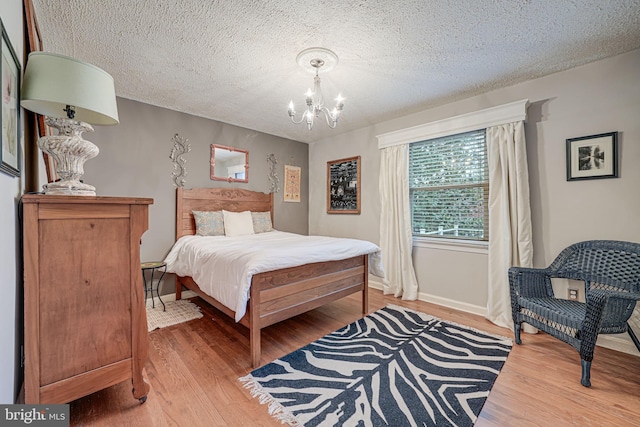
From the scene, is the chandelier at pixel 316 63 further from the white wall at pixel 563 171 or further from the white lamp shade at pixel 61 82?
the white wall at pixel 563 171

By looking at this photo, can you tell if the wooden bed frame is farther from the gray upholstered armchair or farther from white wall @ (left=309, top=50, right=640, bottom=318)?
the gray upholstered armchair

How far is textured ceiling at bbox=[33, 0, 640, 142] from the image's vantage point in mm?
1700

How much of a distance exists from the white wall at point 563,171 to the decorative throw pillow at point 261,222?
86.9 inches

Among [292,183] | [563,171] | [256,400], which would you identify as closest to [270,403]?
[256,400]

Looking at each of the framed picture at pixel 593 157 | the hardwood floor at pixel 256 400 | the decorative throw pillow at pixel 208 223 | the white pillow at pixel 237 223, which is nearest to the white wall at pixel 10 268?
the hardwood floor at pixel 256 400

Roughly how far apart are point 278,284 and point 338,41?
1.95 m

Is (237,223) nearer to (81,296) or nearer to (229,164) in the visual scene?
(229,164)

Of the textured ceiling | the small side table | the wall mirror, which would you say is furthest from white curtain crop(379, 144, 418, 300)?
the small side table

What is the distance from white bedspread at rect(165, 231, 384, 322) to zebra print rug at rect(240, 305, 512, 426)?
2.04 ft

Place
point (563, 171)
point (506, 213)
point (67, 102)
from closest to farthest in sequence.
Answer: point (67, 102)
point (563, 171)
point (506, 213)

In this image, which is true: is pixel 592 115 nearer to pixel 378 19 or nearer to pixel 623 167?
pixel 623 167

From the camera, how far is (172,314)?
9.45ft

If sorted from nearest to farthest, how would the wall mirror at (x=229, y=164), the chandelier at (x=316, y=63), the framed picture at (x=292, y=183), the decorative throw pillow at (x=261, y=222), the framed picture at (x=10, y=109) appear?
the framed picture at (x=10, y=109) → the chandelier at (x=316, y=63) → the wall mirror at (x=229, y=164) → the decorative throw pillow at (x=261, y=222) → the framed picture at (x=292, y=183)

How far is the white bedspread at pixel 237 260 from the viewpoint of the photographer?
190cm
